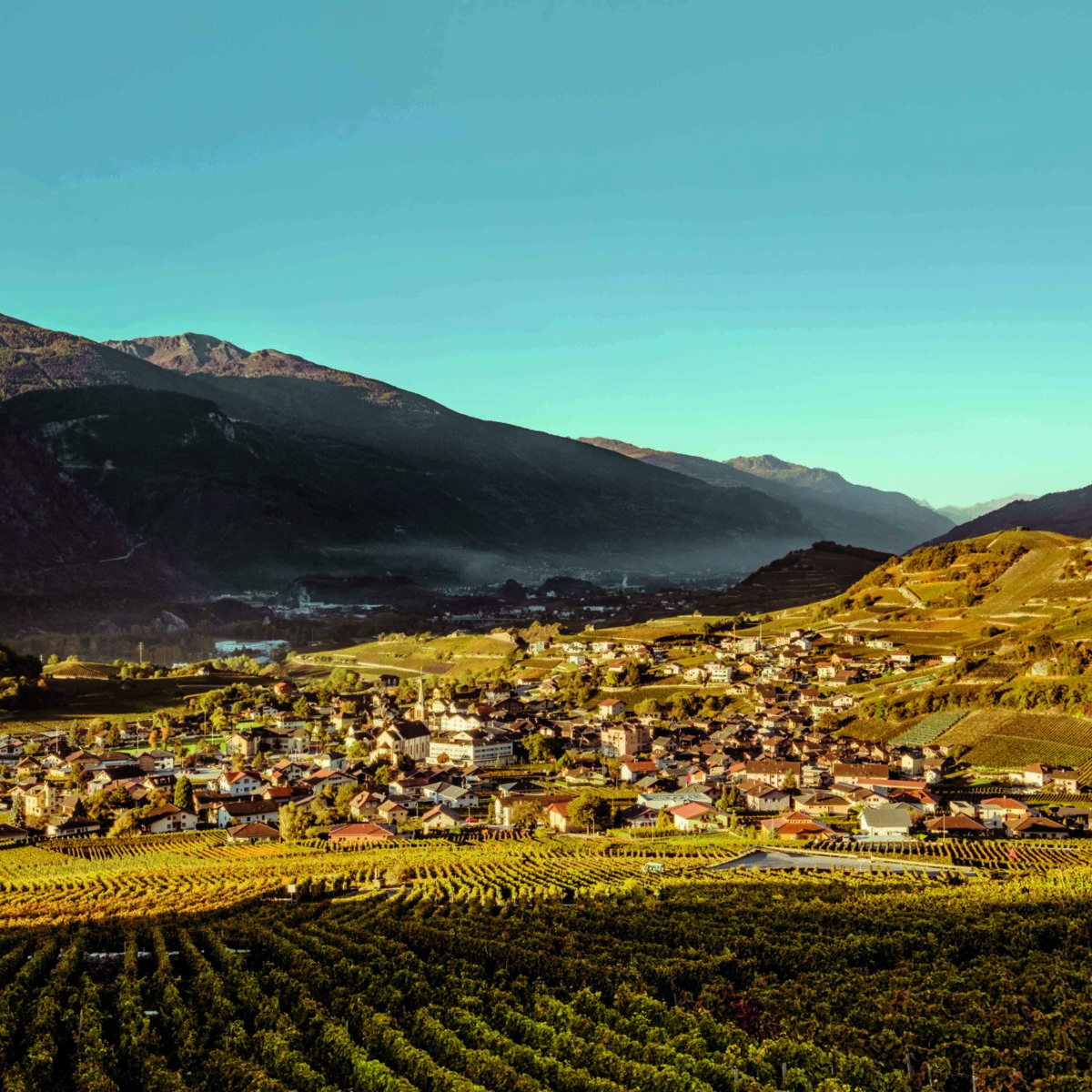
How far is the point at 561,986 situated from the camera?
23781 mm

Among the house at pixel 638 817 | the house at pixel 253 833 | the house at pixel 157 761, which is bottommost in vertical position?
the house at pixel 253 833

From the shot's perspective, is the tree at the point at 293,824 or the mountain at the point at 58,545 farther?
the mountain at the point at 58,545

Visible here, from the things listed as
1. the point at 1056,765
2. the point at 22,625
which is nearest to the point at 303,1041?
the point at 1056,765

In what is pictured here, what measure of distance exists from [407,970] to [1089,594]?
8492cm

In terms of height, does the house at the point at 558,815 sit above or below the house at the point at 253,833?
above

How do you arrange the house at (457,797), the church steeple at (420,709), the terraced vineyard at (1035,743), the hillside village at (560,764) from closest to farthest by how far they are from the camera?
the hillside village at (560,764) < the terraced vineyard at (1035,743) < the house at (457,797) < the church steeple at (420,709)

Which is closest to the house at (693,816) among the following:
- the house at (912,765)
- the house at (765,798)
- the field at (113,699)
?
the house at (765,798)

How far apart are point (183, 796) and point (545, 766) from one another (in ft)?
74.7

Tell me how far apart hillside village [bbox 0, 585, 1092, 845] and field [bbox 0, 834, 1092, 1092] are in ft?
52.1

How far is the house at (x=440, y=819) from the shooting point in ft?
184

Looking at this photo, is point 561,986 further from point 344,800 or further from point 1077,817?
point 344,800

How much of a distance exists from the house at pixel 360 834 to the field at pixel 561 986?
570 inches

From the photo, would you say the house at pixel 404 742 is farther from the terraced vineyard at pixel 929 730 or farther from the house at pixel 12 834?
the terraced vineyard at pixel 929 730

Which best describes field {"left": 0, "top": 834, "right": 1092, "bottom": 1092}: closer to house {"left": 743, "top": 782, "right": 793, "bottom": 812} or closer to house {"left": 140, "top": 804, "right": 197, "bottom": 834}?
house {"left": 140, "top": 804, "right": 197, "bottom": 834}
